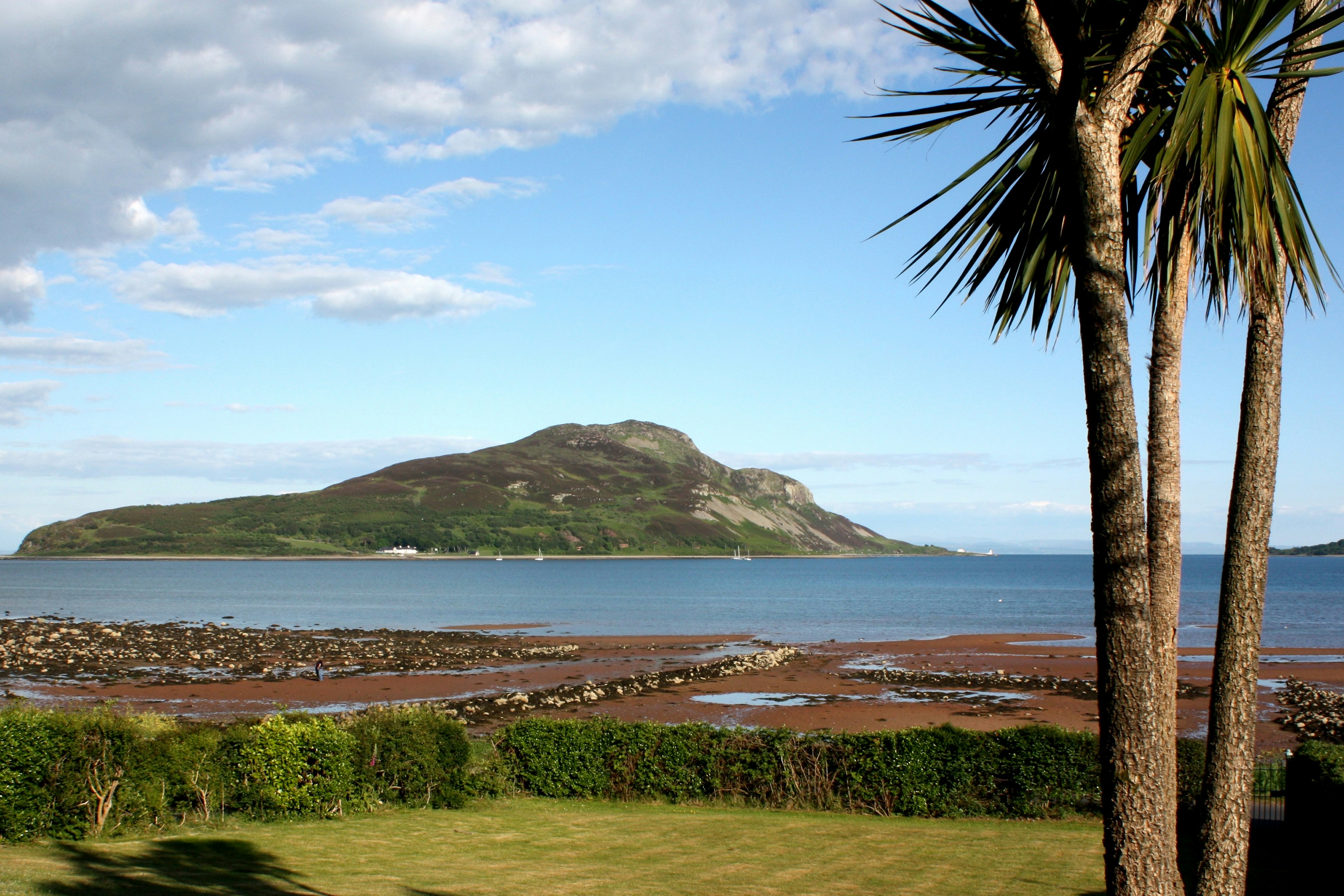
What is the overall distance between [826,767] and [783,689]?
2226 centimetres

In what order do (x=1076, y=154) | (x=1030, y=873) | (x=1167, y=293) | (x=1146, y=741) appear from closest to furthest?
(x=1146, y=741) → (x=1076, y=154) → (x=1167, y=293) → (x=1030, y=873)

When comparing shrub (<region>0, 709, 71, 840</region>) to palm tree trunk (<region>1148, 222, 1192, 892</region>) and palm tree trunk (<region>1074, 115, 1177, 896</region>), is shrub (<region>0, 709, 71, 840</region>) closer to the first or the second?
palm tree trunk (<region>1074, 115, 1177, 896</region>)

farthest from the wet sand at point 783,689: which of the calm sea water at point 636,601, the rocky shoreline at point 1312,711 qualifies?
the calm sea water at point 636,601

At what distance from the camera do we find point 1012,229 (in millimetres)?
5898

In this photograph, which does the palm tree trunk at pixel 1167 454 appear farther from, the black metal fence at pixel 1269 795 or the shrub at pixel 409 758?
the shrub at pixel 409 758

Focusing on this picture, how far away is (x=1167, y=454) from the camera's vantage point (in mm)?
5734

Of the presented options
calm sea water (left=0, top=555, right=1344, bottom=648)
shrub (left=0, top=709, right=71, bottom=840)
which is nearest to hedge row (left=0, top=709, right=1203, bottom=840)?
shrub (left=0, top=709, right=71, bottom=840)

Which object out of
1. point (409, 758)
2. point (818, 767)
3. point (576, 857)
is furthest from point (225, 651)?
point (576, 857)

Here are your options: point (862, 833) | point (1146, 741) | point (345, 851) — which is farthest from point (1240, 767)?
point (345, 851)

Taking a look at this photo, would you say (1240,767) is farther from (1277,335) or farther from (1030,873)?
(1030,873)

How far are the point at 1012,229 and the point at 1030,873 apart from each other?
303 inches

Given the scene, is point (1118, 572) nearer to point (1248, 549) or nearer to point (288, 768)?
point (1248, 549)

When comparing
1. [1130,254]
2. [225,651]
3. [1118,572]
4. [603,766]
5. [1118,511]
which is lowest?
[225,651]

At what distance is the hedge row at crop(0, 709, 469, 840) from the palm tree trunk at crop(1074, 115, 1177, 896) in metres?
10.6
